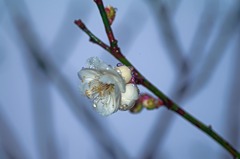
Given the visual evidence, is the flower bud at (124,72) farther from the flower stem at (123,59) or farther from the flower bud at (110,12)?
the flower bud at (110,12)

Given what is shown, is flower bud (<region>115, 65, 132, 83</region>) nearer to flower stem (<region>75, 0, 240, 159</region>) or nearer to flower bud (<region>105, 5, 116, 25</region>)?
flower stem (<region>75, 0, 240, 159</region>)

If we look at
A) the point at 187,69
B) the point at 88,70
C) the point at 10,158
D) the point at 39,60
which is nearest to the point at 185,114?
the point at 88,70

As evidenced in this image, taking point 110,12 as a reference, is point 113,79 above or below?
below

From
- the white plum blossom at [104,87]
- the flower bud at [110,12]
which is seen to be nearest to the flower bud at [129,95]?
the white plum blossom at [104,87]

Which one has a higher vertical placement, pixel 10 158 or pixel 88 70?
pixel 10 158

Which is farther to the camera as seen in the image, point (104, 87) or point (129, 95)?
point (104, 87)

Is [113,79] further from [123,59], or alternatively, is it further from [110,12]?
[110,12]

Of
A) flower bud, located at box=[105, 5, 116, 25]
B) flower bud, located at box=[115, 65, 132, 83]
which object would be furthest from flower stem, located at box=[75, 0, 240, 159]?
flower bud, located at box=[105, 5, 116, 25]

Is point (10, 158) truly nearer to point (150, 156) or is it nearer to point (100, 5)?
point (150, 156)

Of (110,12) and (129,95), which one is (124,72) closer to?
(129,95)

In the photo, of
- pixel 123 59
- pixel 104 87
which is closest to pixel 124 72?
pixel 123 59
